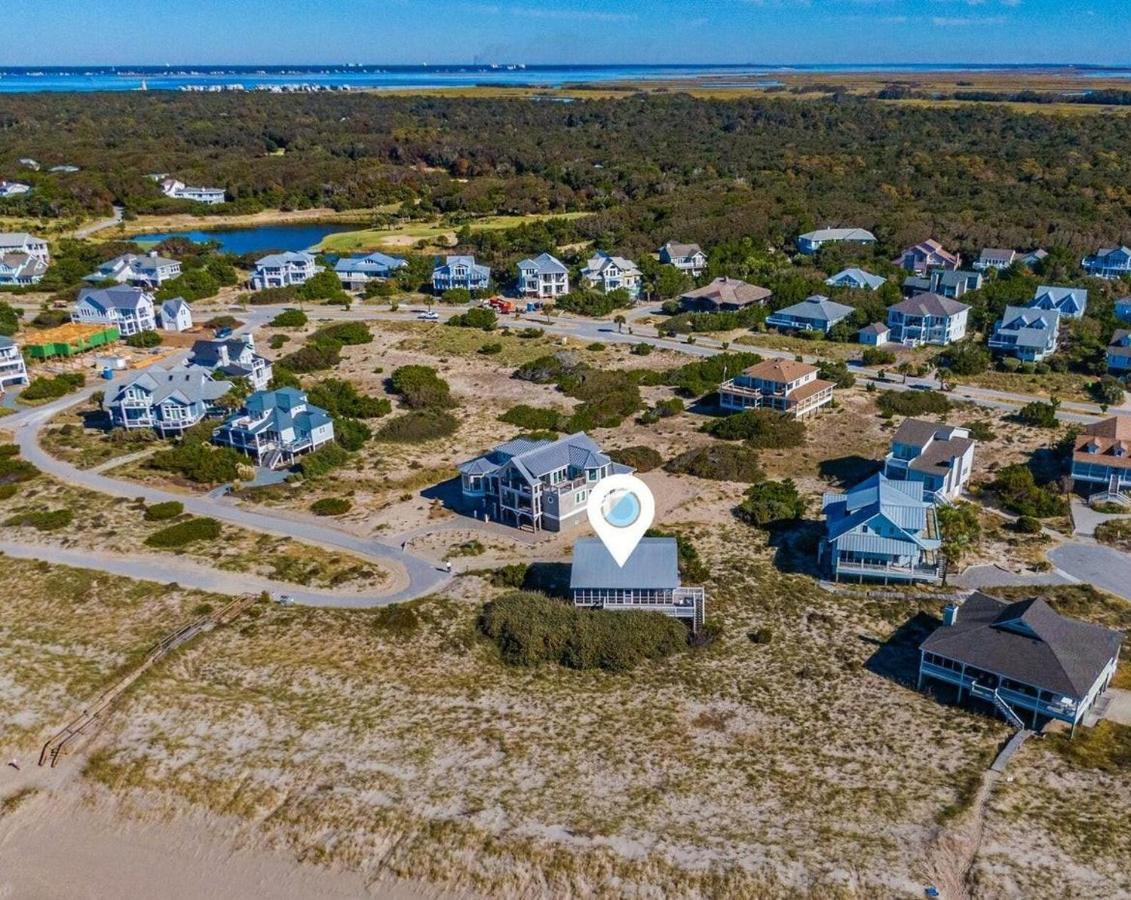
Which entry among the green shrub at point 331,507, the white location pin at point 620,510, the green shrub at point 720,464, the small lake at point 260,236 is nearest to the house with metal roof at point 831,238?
the green shrub at point 720,464

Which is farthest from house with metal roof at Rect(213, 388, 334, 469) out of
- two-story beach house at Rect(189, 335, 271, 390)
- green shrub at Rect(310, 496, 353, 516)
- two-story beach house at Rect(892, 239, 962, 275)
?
two-story beach house at Rect(892, 239, 962, 275)

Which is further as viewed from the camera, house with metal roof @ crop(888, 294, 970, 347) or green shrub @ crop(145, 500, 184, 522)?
house with metal roof @ crop(888, 294, 970, 347)

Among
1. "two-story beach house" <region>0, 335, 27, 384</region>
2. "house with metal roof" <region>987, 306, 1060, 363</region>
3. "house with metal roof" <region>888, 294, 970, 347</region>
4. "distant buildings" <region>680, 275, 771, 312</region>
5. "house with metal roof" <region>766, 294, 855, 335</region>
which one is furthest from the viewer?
"distant buildings" <region>680, 275, 771, 312</region>

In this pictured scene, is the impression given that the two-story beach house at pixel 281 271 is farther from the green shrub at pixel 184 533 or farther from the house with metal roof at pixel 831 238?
the green shrub at pixel 184 533

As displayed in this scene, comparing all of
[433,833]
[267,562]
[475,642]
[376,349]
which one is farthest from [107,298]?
[433,833]

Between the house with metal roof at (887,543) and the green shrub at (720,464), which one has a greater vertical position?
the house with metal roof at (887,543)

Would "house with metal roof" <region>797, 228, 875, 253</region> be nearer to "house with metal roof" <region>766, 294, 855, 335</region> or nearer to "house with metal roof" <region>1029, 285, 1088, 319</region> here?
"house with metal roof" <region>766, 294, 855, 335</region>
